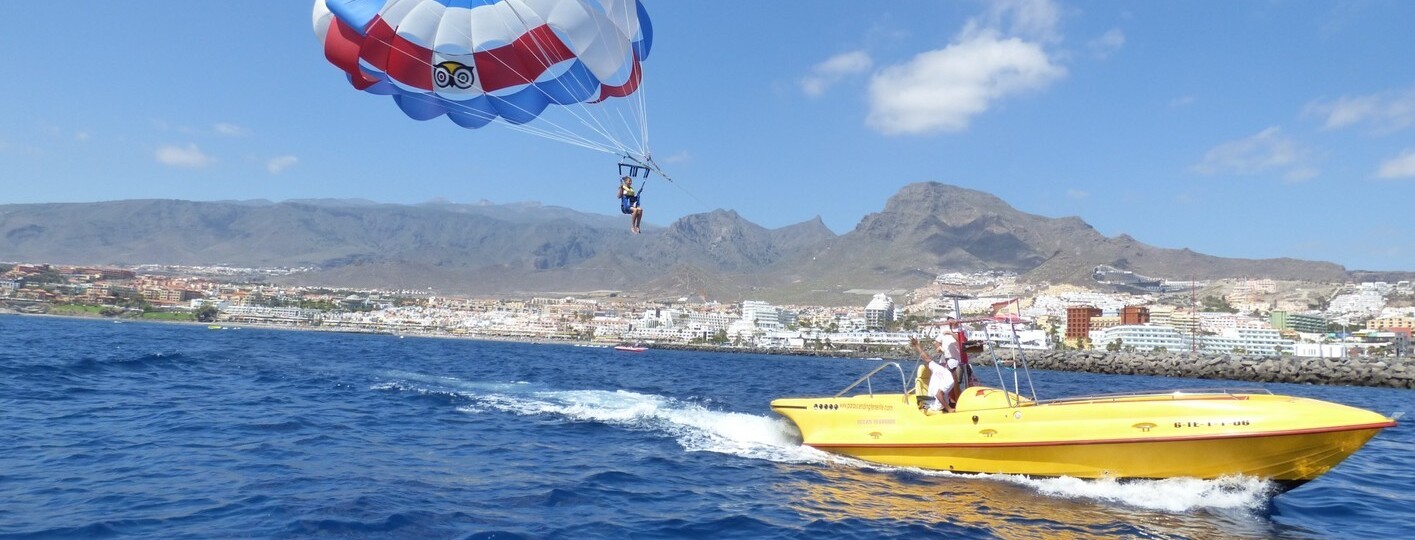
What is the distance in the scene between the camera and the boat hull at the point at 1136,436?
34.5 feet

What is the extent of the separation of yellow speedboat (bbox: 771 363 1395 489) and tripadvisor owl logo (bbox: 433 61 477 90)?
1130cm

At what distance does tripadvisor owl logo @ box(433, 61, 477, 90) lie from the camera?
18.1 meters

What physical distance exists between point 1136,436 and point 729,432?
7.98m

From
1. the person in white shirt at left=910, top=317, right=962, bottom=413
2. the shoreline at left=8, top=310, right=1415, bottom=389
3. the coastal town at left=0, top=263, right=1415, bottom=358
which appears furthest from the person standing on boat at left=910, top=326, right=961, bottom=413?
the coastal town at left=0, top=263, right=1415, bottom=358

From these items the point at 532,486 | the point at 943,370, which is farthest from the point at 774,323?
the point at 532,486

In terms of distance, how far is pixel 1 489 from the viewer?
9.61m

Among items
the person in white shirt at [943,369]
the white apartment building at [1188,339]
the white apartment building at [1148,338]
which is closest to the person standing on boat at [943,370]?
the person in white shirt at [943,369]

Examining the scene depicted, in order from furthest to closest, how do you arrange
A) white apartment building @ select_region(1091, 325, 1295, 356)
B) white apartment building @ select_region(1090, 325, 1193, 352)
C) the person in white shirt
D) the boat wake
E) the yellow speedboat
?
white apartment building @ select_region(1090, 325, 1193, 352) → white apartment building @ select_region(1091, 325, 1295, 356) → the person in white shirt → the boat wake → the yellow speedboat

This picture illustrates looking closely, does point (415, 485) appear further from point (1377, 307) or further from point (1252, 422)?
point (1377, 307)

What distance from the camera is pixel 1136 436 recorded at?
11.2m

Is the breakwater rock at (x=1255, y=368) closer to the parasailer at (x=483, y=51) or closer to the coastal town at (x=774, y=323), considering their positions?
the coastal town at (x=774, y=323)

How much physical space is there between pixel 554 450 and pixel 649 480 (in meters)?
2.76

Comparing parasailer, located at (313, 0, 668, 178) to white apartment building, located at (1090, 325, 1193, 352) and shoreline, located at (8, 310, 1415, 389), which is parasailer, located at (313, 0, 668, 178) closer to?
shoreline, located at (8, 310, 1415, 389)

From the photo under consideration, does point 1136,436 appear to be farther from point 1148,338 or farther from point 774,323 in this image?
point 774,323
